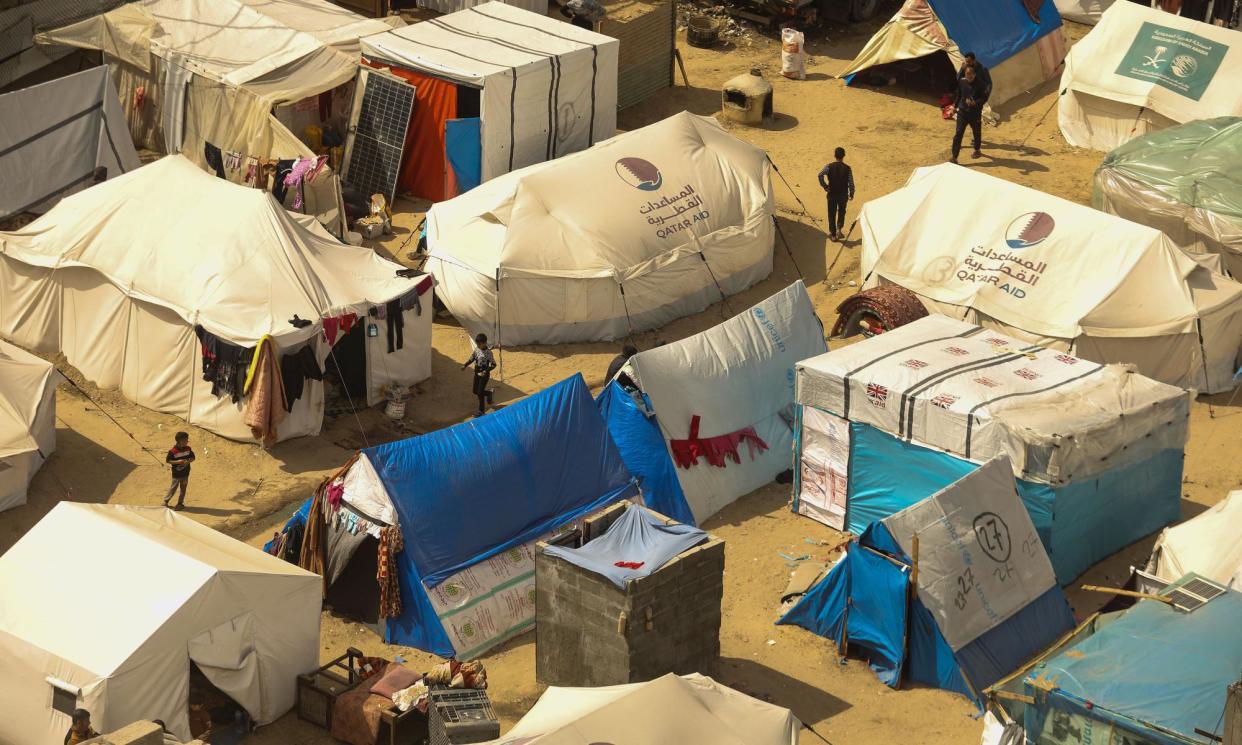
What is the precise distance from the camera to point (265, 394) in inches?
824

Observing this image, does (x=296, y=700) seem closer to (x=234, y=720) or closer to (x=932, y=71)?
(x=234, y=720)

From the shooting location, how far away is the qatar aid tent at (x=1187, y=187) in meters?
24.3

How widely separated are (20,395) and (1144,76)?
17.3m

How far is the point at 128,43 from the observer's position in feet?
91.0

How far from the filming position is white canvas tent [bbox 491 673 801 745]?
47.6 ft

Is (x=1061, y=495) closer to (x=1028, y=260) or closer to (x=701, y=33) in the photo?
(x=1028, y=260)

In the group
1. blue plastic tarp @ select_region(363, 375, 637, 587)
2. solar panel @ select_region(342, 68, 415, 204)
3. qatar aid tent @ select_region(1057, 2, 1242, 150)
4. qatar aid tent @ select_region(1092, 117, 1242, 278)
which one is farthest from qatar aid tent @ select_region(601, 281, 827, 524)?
qatar aid tent @ select_region(1057, 2, 1242, 150)

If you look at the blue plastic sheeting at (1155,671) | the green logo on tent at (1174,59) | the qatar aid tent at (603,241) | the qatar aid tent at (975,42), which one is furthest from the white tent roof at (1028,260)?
the blue plastic sheeting at (1155,671)

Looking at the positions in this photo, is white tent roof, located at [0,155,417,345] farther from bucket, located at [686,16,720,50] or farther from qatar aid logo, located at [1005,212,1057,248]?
bucket, located at [686,16,720,50]

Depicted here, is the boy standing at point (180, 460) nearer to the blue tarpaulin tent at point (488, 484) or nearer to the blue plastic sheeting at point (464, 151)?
the blue tarpaulin tent at point (488, 484)

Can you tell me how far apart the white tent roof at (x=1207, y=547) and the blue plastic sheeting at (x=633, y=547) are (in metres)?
4.68

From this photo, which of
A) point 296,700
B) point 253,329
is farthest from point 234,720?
point 253,329

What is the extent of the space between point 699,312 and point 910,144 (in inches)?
256

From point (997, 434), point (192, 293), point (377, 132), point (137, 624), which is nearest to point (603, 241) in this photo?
point (377, 132)
